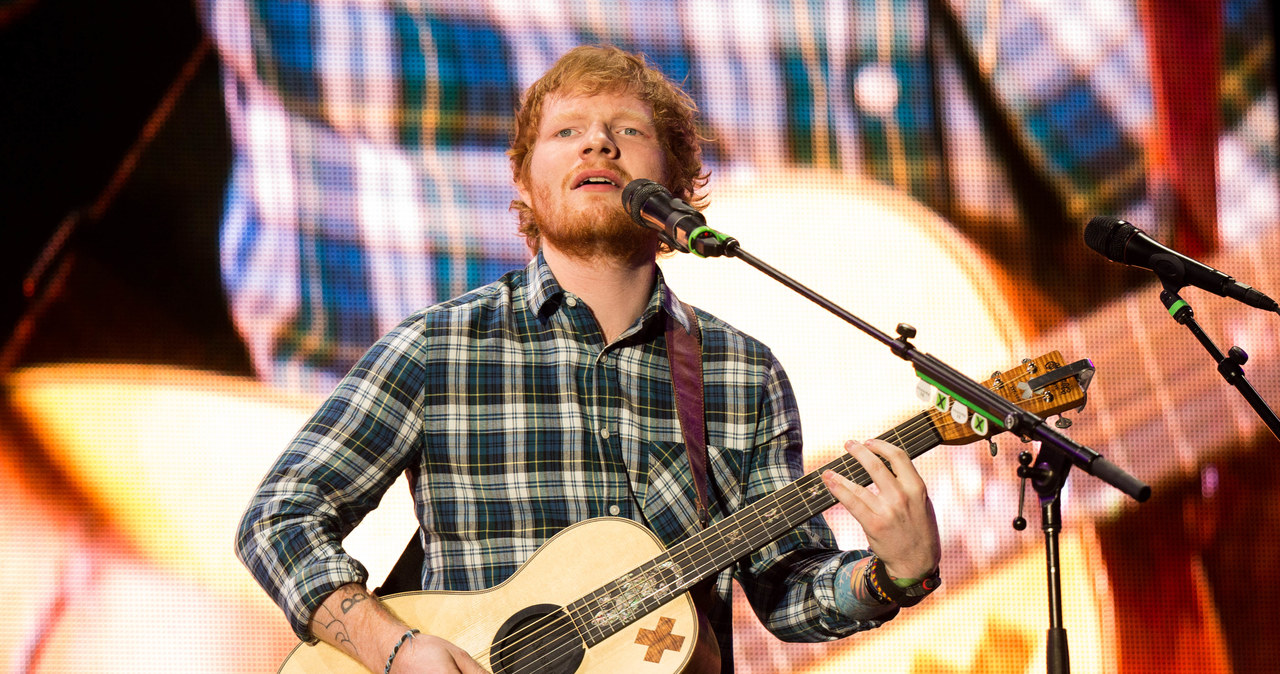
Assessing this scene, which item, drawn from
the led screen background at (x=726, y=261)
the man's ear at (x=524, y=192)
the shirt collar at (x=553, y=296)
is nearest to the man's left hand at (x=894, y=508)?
the shirt collar at (x=553, y=296)

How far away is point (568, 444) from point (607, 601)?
0.45 metres

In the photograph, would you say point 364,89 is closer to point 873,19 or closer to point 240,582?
point 240,582

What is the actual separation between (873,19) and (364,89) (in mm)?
2096

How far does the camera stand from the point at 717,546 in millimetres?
2340

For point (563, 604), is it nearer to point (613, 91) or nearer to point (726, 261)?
point (613, 91)

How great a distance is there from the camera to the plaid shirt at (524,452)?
7.72ft

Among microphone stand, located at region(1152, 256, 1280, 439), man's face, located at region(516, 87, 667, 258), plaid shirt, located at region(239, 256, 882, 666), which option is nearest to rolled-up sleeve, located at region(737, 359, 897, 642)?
plaid shirt, located at region(239, 256, 882, 666)

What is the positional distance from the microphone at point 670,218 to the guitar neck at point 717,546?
26.7 inches

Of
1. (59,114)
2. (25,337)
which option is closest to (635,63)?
(59,114)

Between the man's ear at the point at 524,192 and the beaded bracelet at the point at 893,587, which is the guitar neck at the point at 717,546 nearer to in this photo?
the beaded bracelet at the point at 893,587

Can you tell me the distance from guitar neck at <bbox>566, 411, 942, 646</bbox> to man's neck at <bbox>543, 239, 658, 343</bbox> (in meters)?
0.68

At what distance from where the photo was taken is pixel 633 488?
2584 millimetres

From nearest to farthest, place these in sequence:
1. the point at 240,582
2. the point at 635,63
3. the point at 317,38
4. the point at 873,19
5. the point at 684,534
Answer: the point at 684,534 < the point at 635,63 < the point at 240,582 < the point at 317,38 < the point at 873,19

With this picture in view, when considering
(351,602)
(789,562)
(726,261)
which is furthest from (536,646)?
(726,261)
